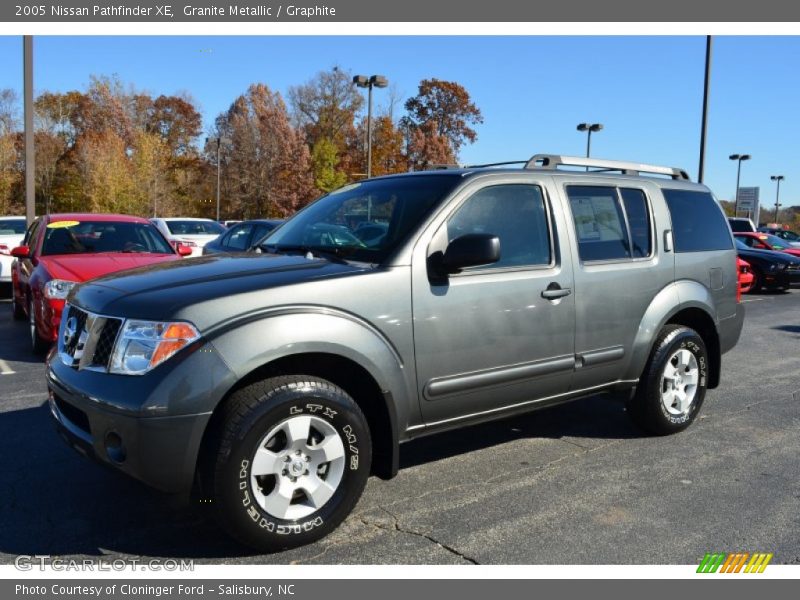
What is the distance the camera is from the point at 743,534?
354cm

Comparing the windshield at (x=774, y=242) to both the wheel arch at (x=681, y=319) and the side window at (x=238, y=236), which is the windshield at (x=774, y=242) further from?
the wheel arch at (x=681, y=319)

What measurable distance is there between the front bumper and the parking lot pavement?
0.75 ft

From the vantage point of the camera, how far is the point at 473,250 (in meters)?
3.59

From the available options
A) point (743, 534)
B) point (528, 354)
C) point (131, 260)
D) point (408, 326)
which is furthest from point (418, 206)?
point (131, 260)

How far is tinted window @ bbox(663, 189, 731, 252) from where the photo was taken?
17.1 ft

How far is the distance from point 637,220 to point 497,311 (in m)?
1.64

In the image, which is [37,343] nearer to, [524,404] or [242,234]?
[524,404]

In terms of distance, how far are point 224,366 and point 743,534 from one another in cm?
268

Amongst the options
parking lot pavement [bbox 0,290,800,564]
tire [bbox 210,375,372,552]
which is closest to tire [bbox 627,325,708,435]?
parking lot pavement [bbox 0,290,800,564]

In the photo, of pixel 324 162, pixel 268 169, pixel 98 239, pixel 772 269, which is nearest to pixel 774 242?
pixel 772 269

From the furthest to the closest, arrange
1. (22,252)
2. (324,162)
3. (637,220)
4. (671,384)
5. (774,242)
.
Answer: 1. (324,162)
2. (774,242)
3. (22,252)
4. (671,384)
5. (637,220)

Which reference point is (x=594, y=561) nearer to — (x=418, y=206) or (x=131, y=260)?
(x=418, y=206)
